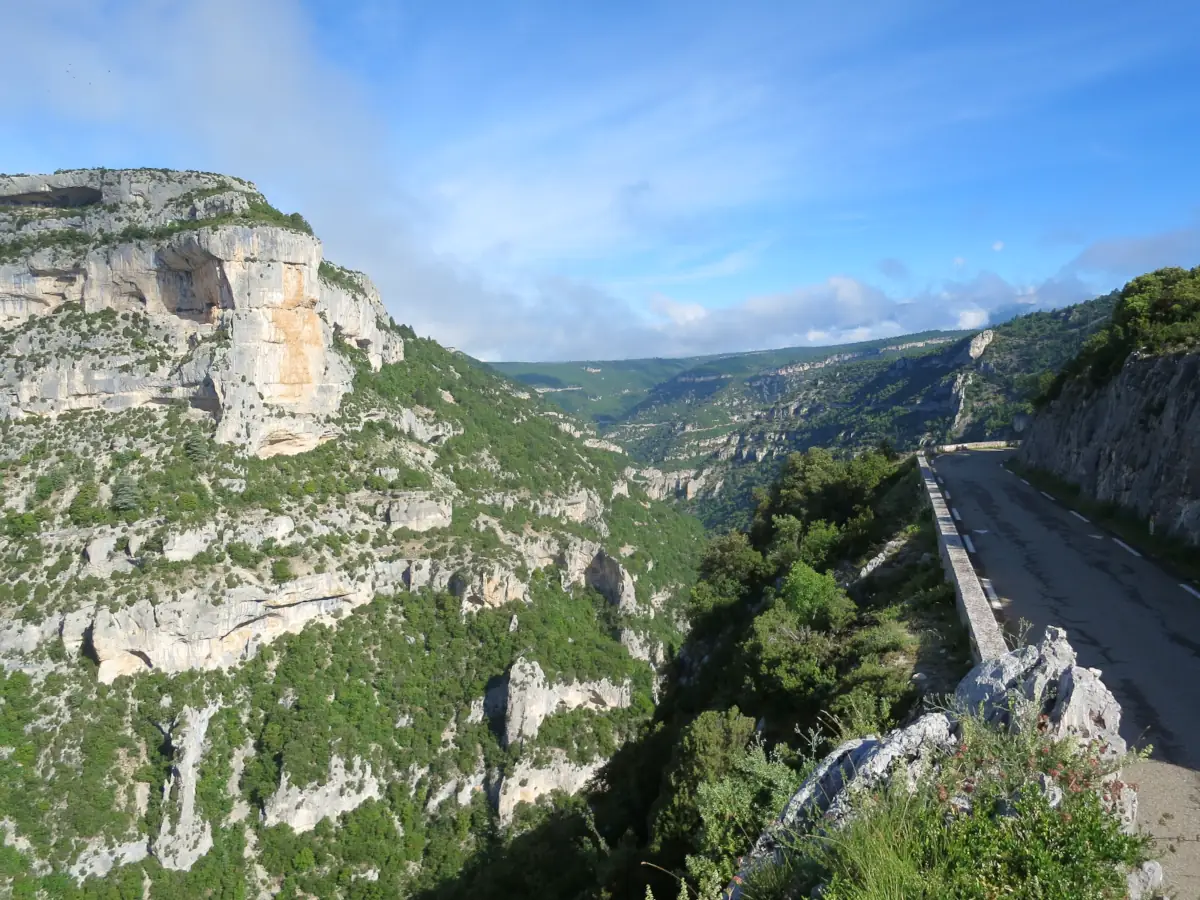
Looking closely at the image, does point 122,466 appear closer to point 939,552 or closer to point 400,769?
point 400,769

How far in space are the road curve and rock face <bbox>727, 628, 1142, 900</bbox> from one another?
140 cm

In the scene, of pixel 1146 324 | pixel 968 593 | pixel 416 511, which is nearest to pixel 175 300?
pixel 416 511

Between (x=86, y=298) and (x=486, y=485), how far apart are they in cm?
3553

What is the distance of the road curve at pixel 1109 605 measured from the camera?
24.8ft

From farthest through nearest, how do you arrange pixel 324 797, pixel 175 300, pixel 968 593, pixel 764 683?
1. pixel 175 300
2. pixel 324 797
3. pixel 764 683
4. pixel 968 593

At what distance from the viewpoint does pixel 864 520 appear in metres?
20.3

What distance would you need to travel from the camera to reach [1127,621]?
10.2 meters

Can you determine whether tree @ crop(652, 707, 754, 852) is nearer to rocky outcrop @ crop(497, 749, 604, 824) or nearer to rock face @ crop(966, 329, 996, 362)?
rocky outcrop @ crop(497, 749, 604, 824)

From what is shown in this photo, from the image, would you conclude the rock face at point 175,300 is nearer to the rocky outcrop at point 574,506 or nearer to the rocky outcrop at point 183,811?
the rocky outcrop at point 183,811

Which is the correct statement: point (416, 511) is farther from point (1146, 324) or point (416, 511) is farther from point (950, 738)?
point (950, 738)

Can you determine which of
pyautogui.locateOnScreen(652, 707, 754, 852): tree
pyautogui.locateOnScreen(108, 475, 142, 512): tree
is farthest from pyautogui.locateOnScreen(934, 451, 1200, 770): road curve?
pyautogui.locateOnScreen(108, 475, 142, 512): tree

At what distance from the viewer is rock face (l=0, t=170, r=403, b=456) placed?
4131cm

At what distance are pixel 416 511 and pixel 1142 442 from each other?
4382 centimetres

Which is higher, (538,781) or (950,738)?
(950,738)
